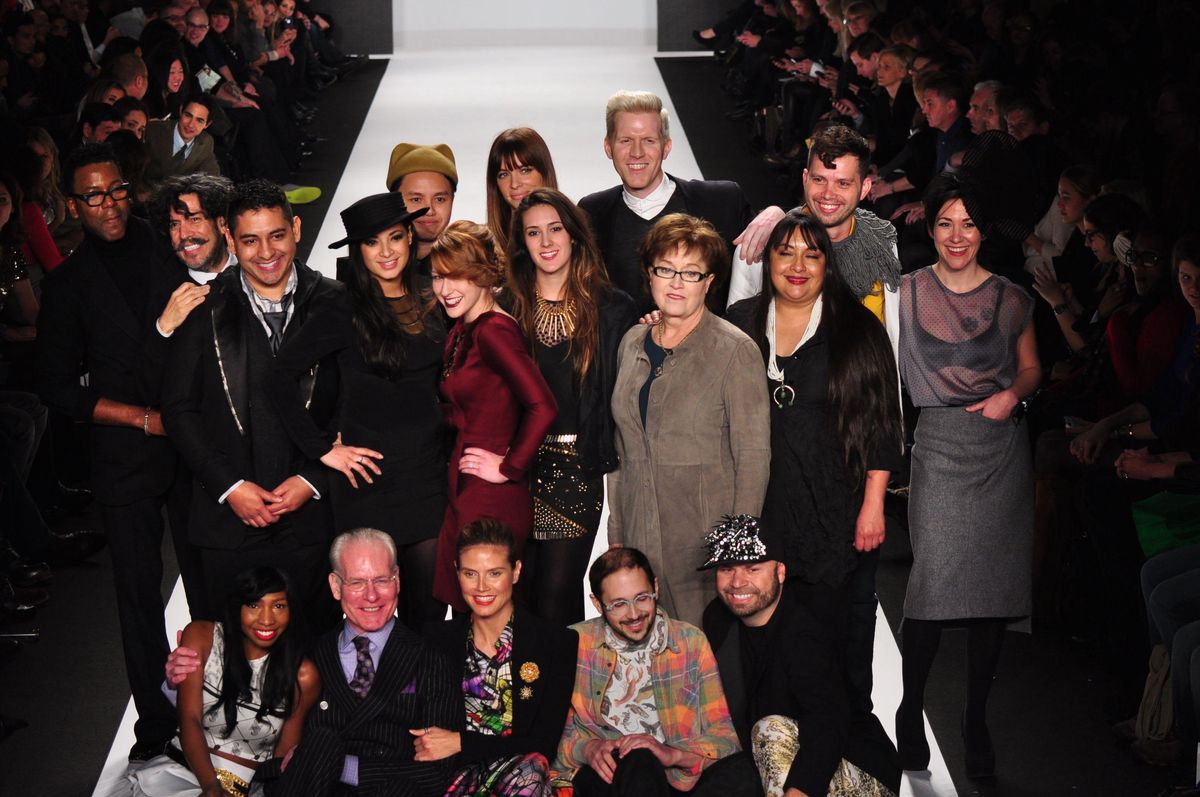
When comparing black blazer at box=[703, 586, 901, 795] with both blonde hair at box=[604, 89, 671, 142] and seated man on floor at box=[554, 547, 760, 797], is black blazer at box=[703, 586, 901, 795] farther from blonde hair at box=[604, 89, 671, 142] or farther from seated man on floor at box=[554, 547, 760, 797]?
blonde hair at box=[604, 89, 671, 142]

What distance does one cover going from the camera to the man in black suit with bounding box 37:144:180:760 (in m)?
3.71

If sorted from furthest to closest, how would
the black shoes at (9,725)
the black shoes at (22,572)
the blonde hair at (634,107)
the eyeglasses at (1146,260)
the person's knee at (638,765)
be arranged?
the black shoes at (22,572), the eyeglasses at (1146,260), the blonde hair at (634,107), the black shoes at (9,725), the person's knee at (638,765)

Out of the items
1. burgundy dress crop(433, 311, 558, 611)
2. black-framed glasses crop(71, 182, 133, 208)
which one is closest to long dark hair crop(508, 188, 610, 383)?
burgundy dress crop(433, 311, 558, 611)

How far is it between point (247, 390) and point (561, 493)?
0.72m

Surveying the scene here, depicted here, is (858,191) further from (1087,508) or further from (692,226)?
(1087,508)

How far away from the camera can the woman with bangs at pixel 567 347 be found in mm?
3576

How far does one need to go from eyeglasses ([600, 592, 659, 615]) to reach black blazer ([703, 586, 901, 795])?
0.58 feet

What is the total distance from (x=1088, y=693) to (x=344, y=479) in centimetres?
197

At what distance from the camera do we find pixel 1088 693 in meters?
4.16

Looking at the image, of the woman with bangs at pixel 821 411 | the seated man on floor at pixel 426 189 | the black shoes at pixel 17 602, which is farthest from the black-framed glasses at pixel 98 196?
the woman with bangs at pixel 821 411

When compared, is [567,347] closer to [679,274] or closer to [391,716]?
[679,274]

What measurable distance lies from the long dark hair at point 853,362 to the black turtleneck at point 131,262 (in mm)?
1448

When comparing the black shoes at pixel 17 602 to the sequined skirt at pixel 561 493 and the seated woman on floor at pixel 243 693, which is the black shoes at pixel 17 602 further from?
the sequined skirt at pixel 561 493

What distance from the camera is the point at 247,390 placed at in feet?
11.6
